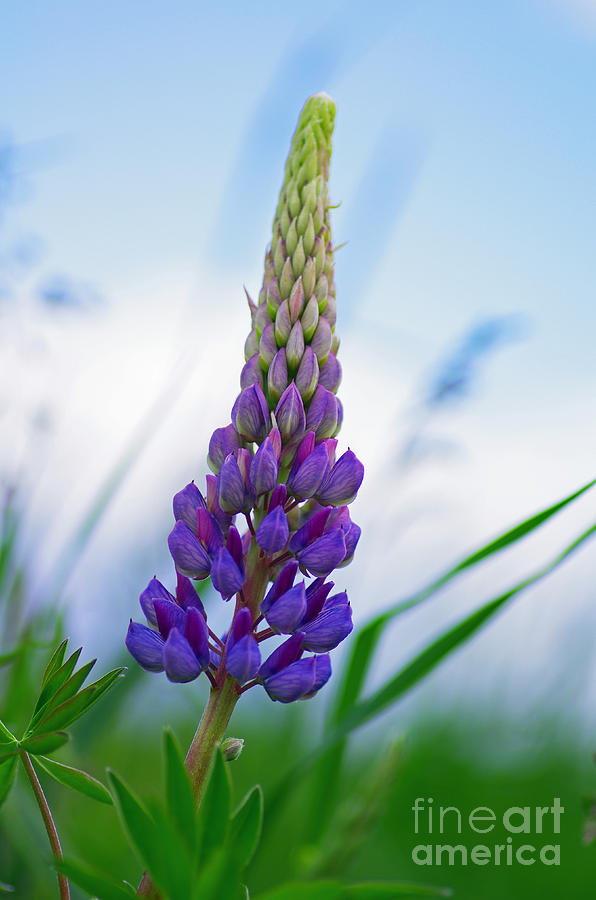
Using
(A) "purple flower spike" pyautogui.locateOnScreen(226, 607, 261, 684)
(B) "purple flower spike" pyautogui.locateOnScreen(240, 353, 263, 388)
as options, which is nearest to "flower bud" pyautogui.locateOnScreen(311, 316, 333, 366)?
(B) "purple flower spike" pyautogui.locateOnScreen(240, 353, 263, 388)

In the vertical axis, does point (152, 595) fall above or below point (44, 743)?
above

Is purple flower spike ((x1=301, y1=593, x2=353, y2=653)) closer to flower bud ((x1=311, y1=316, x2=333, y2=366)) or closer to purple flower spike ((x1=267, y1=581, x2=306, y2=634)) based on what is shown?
purple flower spike ((x1=267, y1=581, x2=306, y2=634))

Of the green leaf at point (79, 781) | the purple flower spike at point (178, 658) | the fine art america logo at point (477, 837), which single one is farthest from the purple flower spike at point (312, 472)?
the fine art america logo at point (477, 837)

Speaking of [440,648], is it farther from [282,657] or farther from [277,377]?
[277,377]

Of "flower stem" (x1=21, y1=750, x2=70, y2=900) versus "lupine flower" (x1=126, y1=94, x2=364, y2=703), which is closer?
"flower stem" (x1=21, y1=750, x2=70, y2=900)

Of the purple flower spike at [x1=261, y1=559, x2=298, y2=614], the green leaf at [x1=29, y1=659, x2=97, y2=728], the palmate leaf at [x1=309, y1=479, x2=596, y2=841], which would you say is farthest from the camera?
the palmate leaf at [x1=309, y1=479, x2=596, y2=841]

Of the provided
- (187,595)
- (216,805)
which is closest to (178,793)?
(216,805)
